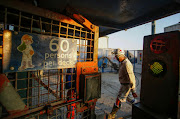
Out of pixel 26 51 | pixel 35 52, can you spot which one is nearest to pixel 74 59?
pixel 35 52

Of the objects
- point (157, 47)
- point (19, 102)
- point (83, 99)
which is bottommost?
point (83, 99)

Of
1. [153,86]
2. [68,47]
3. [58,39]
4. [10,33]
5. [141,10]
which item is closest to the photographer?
[10,33]

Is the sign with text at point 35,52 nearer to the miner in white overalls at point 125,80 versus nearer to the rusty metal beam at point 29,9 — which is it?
the rusty metal beam at point 29,9

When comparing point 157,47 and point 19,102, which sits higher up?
point 157,47

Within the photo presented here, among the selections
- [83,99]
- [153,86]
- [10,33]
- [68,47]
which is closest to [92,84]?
[83,99]

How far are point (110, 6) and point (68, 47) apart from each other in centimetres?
120

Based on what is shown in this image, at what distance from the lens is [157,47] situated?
1303 mm

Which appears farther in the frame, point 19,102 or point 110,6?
point 110,6

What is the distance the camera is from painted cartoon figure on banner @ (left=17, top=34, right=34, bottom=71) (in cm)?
129

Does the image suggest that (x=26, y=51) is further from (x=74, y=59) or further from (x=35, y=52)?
(x=74, y=59)

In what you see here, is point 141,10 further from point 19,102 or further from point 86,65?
point 19,102

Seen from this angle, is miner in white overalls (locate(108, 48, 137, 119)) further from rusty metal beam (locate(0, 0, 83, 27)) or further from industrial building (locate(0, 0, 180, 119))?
rusty metal beam (locate(0, 0, 83, 27))

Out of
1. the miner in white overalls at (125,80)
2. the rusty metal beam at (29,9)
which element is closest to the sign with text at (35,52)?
the rusty metal beam at (29,9)

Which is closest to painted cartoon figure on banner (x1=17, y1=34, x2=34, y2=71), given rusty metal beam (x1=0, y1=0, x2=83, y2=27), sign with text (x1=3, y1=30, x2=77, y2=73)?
sign with text (x1=3, y1=30, x2=77, y2=73)
